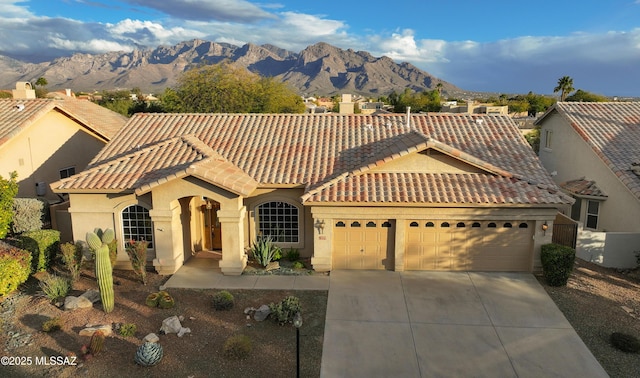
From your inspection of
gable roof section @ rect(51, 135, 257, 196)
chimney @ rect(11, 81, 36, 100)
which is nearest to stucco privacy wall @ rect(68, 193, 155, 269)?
gable roof section @ rect(51, 135, 257, 196)

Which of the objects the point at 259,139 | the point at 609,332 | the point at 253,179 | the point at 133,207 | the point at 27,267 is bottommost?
the point at 609,332

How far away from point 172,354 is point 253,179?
7.18 metres

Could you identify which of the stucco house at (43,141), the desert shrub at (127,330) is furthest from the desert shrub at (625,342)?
the stucco house at (43,141)

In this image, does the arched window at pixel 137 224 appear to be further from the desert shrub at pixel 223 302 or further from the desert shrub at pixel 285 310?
the desert shrub at pixel 285 310

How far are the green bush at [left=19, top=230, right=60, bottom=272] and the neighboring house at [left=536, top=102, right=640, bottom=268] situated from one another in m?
19.9

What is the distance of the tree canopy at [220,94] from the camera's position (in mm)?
43031

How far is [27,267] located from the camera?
14211mm

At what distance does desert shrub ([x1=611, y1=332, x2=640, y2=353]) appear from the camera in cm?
1103

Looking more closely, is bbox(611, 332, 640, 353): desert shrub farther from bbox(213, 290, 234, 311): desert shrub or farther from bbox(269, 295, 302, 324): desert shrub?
bbox(213, 290, 234, 311): desert shrub

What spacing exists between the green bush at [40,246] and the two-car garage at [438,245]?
1031cm

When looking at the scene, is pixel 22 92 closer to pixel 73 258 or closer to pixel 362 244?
pixel 73 258

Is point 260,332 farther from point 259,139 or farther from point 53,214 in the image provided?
point 53,214


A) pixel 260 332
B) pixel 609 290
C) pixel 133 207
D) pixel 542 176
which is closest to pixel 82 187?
pixel 133 207

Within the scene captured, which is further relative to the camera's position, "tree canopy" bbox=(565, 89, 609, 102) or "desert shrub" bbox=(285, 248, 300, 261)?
"tree canopy" bbox=(565, 89, 609, 102)
